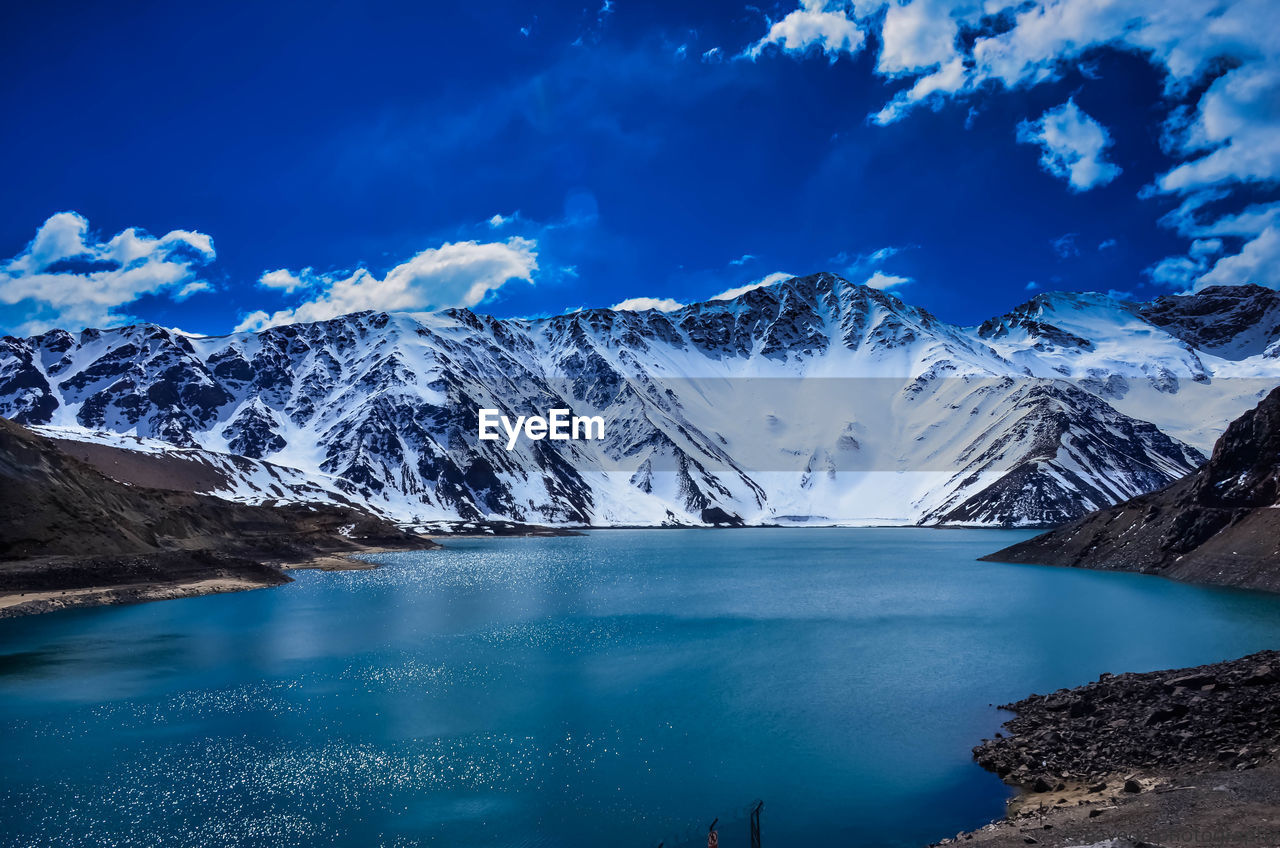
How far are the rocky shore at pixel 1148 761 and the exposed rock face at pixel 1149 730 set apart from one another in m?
0.03

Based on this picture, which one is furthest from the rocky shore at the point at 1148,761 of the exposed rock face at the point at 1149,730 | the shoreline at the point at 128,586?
the shoreline at the point at 128,586

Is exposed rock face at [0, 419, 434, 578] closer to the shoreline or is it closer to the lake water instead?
the shoreline

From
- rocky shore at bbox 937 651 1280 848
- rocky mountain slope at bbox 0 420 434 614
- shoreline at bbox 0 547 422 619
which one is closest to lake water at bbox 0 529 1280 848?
rocky shore at bbox 937 651 1280 848

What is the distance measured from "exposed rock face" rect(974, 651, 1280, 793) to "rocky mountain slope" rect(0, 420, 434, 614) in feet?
240

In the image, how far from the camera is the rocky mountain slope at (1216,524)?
69562 mm

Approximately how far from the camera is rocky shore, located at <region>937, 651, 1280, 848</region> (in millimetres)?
17141

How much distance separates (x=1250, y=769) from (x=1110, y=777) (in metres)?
3.41

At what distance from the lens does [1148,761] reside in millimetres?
23078

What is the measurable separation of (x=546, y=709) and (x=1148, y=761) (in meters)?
21.8

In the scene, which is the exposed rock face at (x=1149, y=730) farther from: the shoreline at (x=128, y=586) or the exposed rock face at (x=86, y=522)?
the exposed rock face at (x=86, y=522)

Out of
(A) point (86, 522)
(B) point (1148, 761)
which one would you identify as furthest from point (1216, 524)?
(A) point (86, 522)

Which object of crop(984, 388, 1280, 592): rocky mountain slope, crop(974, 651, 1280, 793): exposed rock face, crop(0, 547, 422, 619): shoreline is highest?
crop(984, 388, 1280, 592): rocky mountain slope

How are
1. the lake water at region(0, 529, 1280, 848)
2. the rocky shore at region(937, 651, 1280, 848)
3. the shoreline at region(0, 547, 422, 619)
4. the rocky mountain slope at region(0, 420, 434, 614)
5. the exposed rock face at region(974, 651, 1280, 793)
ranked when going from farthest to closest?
the rocky mountain slope at region(0, 420, 434, 614), the shoreline at region(0, 547, 422, 619), the exposed rock face at region(974, 651, 1280, 793), the lake water at region(0, 529, 1280, 848), the rocky shore at region(937, 651, 1280, 848)

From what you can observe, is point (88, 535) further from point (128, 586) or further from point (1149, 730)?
point (1149, 730)
